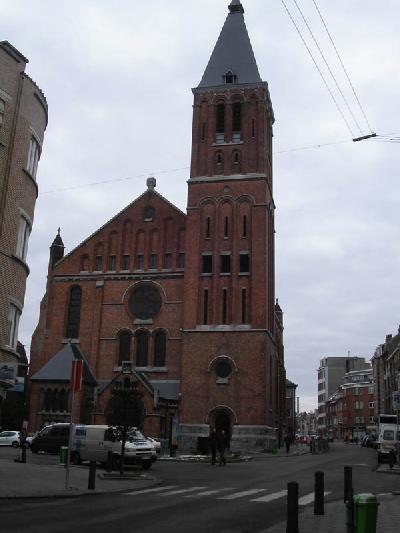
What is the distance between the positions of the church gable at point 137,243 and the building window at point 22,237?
2825 centimetres

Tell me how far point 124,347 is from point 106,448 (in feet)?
81.0

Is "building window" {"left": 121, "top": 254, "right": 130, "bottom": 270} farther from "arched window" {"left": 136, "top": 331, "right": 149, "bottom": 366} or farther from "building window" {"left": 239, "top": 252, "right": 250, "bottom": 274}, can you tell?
"building window" {"left": 239, "top": 252, "right": 250, "bottom": 274}

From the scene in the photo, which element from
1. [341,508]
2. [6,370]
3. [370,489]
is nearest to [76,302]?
[6,370]

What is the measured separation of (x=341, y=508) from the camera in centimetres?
1320

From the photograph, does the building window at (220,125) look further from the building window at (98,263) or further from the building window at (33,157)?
the building window at (33,157)

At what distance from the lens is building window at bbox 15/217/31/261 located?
68.4 ft

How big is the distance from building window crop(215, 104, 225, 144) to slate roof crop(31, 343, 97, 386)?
20.2 meters

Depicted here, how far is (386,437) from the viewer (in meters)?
40.9

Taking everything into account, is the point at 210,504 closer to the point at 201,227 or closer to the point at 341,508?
the point at 341,508

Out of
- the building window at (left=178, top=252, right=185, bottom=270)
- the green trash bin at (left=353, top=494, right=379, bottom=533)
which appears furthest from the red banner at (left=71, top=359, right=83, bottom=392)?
the building window at (left=178, top=252, right=185, bottom=270)

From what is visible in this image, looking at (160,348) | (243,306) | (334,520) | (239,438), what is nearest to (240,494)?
(334,520)

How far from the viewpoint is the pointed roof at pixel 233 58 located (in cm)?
5334

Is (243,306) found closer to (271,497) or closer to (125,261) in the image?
(125,261)

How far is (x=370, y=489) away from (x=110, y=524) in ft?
36.4
